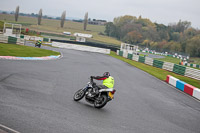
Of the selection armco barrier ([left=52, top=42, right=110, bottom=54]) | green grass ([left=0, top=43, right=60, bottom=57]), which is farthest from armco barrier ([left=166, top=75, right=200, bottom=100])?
armco barrier ([left=52, top=42, right=110, bottom=54])

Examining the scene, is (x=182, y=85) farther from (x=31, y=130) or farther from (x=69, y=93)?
(x=31, y=130)

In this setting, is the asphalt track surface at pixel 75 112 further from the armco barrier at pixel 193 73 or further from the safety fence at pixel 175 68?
the safety fence at pixel 175 68

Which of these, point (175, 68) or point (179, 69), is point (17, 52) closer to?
point (179, 69)

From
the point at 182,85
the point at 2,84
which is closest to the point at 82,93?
the point at 2,84

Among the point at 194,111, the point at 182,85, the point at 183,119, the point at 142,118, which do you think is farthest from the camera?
the point at 182,85

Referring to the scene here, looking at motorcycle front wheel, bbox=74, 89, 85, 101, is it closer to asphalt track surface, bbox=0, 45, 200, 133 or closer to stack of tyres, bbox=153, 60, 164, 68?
asphalt track surface, bbox=0, 45, 200, 133

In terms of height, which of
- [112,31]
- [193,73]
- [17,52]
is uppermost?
[112,31]

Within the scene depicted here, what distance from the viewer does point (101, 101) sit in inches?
426

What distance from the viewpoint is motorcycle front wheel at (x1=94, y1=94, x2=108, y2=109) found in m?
10.7

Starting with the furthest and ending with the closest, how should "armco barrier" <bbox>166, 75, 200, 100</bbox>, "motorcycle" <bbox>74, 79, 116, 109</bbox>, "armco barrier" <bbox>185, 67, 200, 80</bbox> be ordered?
1. "armco barrier" <bbox>185, 67, 200, 80</bbox>
2. "armco barrier" <bbox>166, 75, 200, 100</bbox>
3. "motorcycle" <bbox>74, 79, 116, 109</bbox>

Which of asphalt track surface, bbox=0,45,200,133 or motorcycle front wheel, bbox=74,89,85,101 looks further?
motorcycle front wheel, bbox=74,89,85,101

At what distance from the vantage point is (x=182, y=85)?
20641 mm

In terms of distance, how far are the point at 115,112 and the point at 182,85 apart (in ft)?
37.3

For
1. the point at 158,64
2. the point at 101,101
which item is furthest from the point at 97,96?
the point at 158,64
